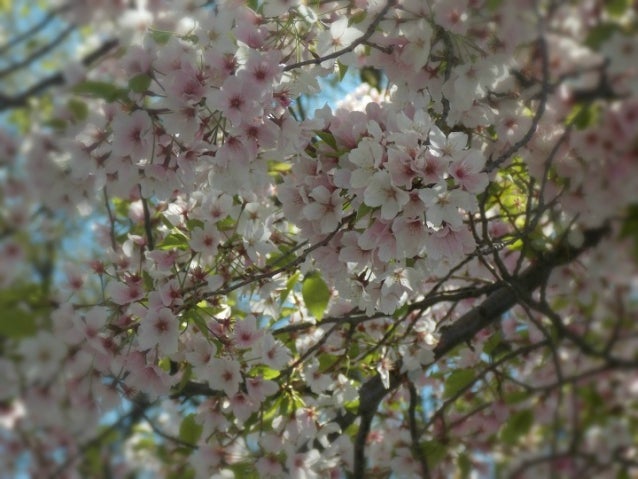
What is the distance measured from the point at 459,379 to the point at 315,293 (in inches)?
16.4

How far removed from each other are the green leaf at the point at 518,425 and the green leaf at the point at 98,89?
3.76 feet

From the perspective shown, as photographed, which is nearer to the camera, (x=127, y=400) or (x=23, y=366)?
(x=23, y=366)

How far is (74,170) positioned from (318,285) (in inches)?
21.6

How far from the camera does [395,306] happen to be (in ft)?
5.03

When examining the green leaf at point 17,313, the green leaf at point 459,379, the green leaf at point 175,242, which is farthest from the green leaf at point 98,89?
the green leaf at point 459,379

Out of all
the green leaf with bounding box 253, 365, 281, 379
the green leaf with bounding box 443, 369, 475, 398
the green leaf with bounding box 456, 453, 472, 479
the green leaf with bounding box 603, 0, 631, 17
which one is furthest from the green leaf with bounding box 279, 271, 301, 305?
the green leaf with bounding box 603, 0, 631, 17

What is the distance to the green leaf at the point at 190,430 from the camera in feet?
5.94

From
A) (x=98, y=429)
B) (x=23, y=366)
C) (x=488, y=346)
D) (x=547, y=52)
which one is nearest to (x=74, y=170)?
(x=23, y=366)

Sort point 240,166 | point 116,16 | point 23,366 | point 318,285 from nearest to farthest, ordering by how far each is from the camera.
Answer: point 23,366 → point 116,16 → point 240,166 → point 318,285

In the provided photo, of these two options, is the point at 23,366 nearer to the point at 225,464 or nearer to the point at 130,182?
the point at 130,182

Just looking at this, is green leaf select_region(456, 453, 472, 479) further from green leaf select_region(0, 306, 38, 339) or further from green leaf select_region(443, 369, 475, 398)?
green leaf select_region(0, 306, 38, 339)

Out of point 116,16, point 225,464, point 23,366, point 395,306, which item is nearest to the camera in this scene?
point 23,366

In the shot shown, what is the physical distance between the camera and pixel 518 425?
1.83m

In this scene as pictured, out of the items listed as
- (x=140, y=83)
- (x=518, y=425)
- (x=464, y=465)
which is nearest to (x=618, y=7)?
(x=140, y=83)
